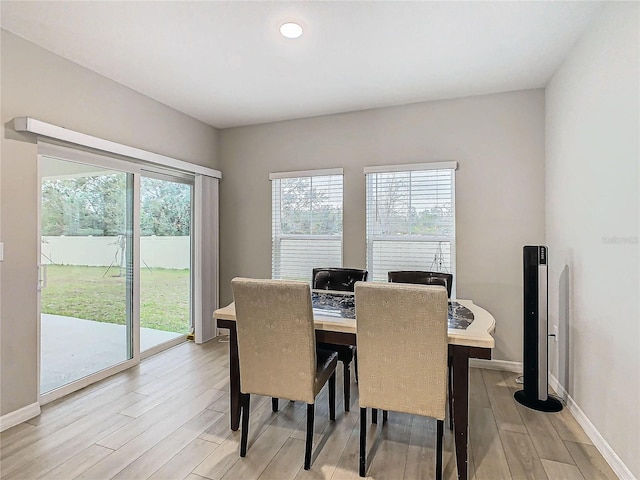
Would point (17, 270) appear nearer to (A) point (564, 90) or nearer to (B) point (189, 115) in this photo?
(B) point (189, 115)

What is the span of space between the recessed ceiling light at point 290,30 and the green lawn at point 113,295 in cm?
253

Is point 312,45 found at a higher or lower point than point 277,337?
higher

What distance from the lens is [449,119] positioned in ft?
11.5

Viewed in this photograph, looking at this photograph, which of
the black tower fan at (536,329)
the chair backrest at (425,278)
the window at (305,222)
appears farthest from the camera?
the window at (305,222)

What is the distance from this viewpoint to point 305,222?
4125mm

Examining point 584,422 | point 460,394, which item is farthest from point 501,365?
point 460,394

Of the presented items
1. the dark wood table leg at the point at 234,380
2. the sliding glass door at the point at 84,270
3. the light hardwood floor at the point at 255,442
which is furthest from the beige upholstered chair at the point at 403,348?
the sliding glass door at the point at 84,270

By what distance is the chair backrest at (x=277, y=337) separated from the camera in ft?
6.25

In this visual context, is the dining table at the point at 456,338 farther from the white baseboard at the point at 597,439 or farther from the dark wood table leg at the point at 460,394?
the white baseboard at the point at 597,439

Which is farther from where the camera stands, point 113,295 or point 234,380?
point 113,295

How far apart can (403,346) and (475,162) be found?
2.43m

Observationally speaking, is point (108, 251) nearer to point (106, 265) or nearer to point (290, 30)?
point (106, 265)

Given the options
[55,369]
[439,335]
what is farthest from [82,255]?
[439,335]

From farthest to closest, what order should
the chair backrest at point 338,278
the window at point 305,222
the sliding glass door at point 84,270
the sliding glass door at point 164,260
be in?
the window at point 305,222
the sliding glass door at point 164,260
the chair backrest at point 338,278
the sliding glass door at point 84,270
